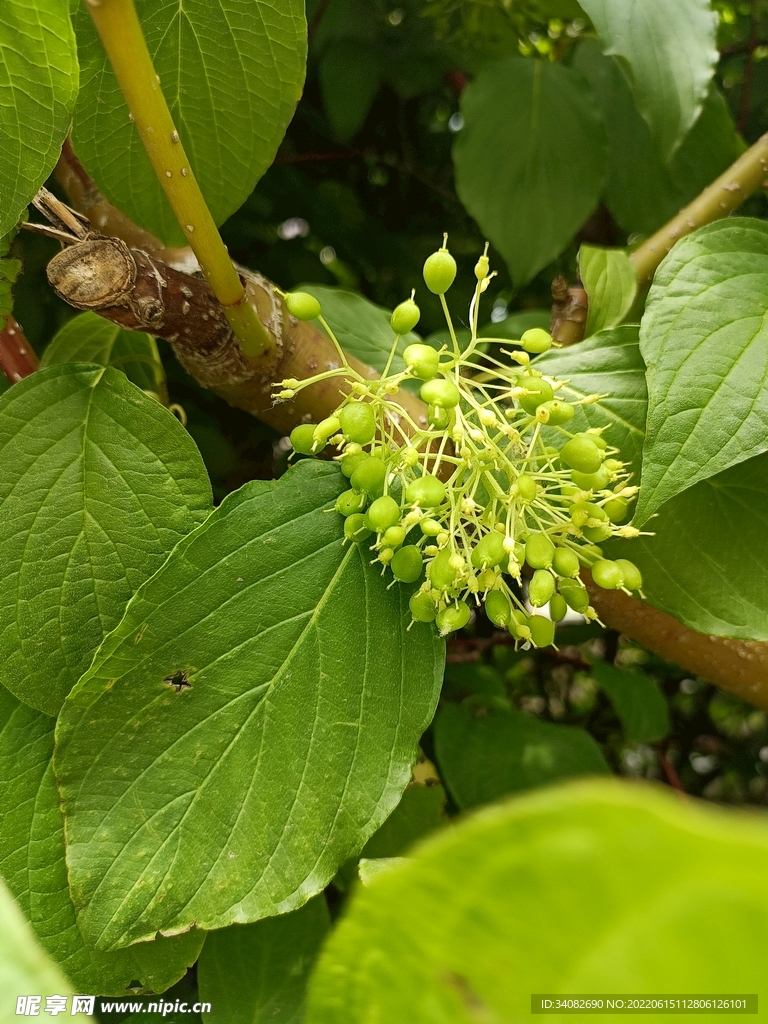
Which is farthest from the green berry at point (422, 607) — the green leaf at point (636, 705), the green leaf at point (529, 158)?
the green leaf at point (636, 705)

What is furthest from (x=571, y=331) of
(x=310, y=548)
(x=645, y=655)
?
(x=645, y=655)

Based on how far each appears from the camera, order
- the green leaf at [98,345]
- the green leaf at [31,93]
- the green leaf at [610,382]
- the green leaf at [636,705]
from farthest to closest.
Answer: the green leaf at [636,705]
the green leaf at [98,345]
the green leaf at [610,382]
the green leaf at [31,93]

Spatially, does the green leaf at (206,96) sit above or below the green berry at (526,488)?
above

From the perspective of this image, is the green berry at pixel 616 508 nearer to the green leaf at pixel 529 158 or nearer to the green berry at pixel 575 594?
the green berry at pixel 575 594

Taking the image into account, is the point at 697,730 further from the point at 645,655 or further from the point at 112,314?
the point at 112,314

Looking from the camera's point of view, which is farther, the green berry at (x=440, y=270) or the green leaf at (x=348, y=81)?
the green leaf at (x=348, y=81)

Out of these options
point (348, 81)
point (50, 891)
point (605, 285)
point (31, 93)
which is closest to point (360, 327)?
point (605, 285)
